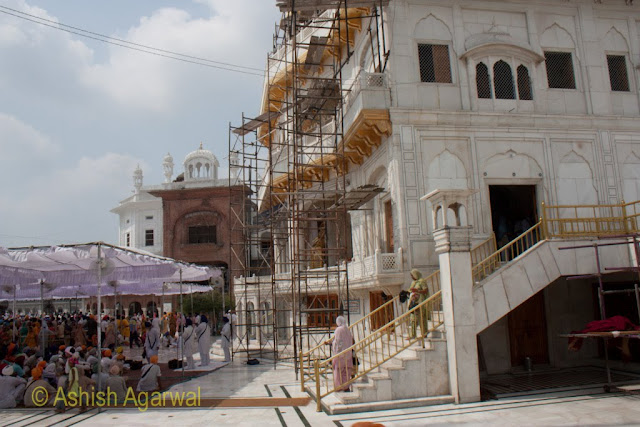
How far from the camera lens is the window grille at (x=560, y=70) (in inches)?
595

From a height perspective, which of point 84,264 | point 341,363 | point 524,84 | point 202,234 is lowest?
point 341,363

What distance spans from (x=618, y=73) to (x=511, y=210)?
203 inches

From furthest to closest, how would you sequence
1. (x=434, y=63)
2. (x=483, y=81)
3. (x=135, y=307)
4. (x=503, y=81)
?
(x=135, y=307)
(x=503, y=81)
(x=483, y=81)
(x=434, y=63)

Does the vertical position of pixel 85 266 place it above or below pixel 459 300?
above

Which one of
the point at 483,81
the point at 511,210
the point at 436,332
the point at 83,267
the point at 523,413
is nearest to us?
the point at 523,413

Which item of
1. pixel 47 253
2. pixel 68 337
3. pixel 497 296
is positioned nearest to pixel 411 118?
pixel 497 296

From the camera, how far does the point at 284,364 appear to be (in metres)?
15.7

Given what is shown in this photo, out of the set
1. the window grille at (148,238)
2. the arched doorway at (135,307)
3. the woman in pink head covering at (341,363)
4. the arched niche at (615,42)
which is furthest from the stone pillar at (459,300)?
the arched doorway at (135,307)

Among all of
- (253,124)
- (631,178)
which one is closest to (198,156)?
(253,124)

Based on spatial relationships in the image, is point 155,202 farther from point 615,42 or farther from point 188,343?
point 615,42

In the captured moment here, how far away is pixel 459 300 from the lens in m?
9.95

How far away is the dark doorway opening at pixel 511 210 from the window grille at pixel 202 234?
2471 centimetres

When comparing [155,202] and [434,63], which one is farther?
[155,202]

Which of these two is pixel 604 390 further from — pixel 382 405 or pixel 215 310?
pixel 215 310
